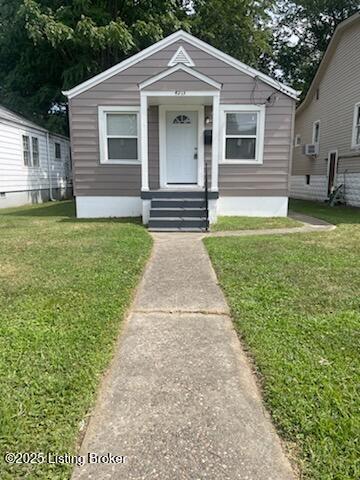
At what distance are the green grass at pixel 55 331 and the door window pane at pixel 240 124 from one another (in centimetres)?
462

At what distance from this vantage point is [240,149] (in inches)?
381

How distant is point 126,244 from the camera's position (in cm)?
632

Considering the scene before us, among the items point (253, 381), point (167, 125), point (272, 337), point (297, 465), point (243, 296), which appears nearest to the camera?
point (297, 465)

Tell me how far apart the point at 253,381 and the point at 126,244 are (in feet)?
13.9

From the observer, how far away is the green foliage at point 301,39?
25.8m

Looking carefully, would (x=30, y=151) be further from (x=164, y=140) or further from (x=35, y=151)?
(x=164, y=140)

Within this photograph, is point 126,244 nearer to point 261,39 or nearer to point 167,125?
point 167,125

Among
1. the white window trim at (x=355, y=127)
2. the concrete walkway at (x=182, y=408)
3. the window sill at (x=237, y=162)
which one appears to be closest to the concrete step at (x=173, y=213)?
the window sill at (x=237, y=162)

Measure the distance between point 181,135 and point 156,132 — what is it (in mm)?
688

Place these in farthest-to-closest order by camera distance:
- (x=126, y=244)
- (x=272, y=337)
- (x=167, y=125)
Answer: (x=167, y=125), (x=126, y=244), (x=272, y=337)

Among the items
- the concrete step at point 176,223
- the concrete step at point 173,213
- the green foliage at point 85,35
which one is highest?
the green foliage at point 85,35

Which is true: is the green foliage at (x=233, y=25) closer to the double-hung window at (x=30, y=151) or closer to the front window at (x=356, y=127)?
the front window at (x=356, y=127)

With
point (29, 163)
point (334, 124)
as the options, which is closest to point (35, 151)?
point (29, 163)

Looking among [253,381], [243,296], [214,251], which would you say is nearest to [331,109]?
[214,251]
